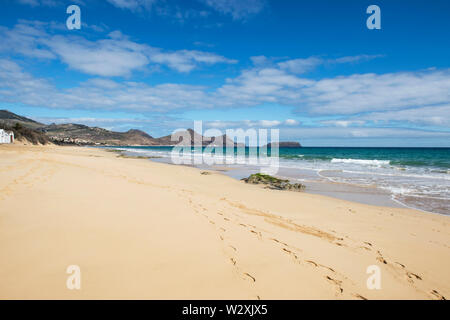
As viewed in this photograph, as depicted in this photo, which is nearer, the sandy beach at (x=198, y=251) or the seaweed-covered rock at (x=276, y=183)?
the sandy beach at (x=198, y=251)

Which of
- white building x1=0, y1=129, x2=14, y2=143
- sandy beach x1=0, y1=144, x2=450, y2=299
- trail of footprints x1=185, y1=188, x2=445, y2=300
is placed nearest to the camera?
sandy beach x1=0, y1=144, x2=450, y2=299

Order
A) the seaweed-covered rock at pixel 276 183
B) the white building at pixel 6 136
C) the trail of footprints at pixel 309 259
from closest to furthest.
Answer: the trail of footprints at pixel 309 259 < the seaweed-covered rock at pixel 276 183 < the white building at pixel 6 136

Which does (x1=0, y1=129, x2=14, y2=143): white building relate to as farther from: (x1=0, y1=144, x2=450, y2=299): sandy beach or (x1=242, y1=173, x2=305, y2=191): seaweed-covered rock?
(x1=242, y1=173, x2=305, y2=191): seaweed-covered rock

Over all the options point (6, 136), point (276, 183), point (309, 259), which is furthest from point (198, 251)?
point (6, 136)

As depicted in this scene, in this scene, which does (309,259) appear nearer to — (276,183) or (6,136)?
(276,183)

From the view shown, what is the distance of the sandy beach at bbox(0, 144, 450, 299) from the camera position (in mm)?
2811

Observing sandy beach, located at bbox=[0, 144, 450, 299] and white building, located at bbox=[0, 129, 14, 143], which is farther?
white building, located at bbox=[0, 129, 14, 143]

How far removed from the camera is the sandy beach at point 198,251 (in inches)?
111

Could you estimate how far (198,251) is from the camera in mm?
3748

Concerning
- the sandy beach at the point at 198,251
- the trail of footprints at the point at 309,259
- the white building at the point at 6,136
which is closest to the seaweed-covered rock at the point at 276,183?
the sandy beach at the point at 198,251

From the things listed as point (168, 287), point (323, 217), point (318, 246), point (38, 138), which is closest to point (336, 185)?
point (323, 217)

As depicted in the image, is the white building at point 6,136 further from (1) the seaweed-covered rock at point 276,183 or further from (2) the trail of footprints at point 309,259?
(2) the trail of footprints at point 309,259

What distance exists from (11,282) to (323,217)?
675 centimetres

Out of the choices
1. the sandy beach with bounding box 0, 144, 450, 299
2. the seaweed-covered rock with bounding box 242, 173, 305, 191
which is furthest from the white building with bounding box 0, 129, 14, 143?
the seaweed-covered rock with bounding box 242, 173, 305, 191
